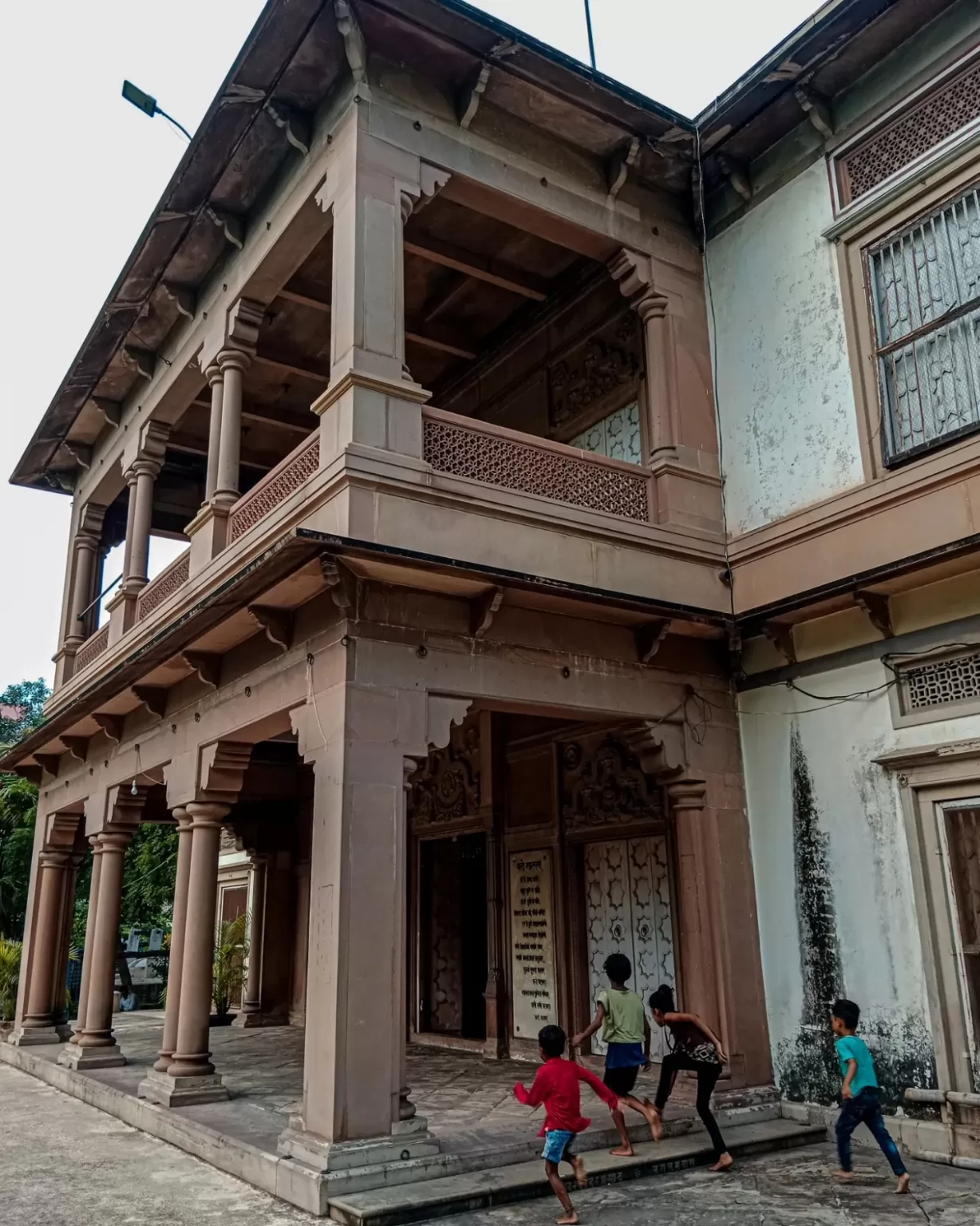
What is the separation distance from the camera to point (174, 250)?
33.3ft

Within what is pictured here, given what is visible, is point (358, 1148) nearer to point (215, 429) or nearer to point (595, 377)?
point (215, 429)

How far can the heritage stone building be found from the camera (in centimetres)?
688

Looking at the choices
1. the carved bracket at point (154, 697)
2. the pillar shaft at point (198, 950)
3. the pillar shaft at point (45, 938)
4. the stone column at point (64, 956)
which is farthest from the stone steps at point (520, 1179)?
the pillar shaft at point (45, 938)

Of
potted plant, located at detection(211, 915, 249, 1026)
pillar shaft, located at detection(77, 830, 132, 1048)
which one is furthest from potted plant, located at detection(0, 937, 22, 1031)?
pillar shaft, located at detection(77, 830, 132, 1048)

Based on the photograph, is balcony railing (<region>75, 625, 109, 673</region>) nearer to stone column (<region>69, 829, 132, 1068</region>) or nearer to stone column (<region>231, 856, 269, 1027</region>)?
stone column (<region>69, 829, 132, 1068</region>)

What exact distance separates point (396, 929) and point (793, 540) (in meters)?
4.31

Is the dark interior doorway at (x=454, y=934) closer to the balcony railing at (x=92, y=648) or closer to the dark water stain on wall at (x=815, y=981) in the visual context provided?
the dark water stain on wall at (x=815, y=981)

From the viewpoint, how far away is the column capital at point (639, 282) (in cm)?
915

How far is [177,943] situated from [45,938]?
547 centimetres

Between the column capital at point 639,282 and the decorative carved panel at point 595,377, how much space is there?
2.09 ft

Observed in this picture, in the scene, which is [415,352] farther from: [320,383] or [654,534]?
[654,534]

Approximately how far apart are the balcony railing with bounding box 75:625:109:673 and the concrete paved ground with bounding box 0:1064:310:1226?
528 cm

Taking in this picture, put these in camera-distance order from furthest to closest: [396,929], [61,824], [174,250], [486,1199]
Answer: [61,824] < [174,250] < [396,929] < [486,1199]

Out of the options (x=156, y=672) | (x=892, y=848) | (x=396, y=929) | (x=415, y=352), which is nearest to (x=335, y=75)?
(x=415, y=352)
